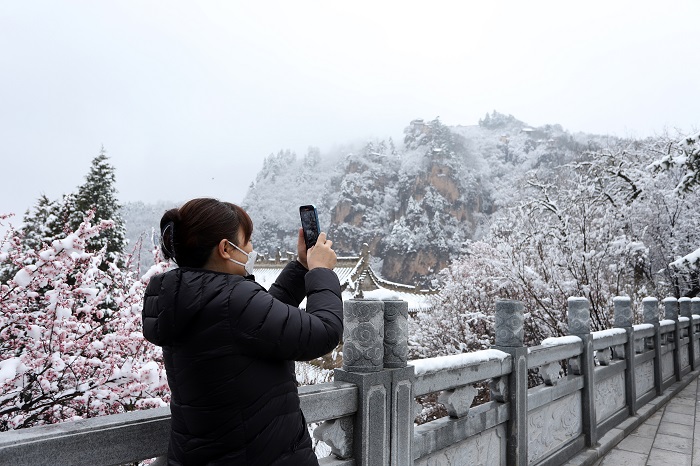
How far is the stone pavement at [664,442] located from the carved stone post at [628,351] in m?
0.32

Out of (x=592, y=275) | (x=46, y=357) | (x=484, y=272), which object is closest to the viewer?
(x=46, y=357)

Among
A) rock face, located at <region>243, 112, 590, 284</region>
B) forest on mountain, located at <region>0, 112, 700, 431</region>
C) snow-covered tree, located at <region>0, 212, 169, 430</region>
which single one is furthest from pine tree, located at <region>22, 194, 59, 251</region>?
rock face, located at <region>243, 112, 590, 284</region>

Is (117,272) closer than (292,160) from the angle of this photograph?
Yes

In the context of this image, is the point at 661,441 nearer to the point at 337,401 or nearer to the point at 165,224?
the point at 337,401

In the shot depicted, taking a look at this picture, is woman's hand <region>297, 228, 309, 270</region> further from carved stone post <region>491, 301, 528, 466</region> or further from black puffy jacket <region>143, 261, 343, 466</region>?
carved stone post <region>491, 301, 528, 466</region>

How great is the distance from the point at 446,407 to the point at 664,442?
3982 millimetres

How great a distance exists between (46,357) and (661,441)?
661 centimetres

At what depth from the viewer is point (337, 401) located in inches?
92.8

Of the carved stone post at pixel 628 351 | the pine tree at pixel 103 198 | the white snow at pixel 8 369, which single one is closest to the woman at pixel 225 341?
the white snow at pixel 8 369

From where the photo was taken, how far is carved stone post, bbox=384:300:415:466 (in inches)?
102

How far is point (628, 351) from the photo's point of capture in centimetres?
655

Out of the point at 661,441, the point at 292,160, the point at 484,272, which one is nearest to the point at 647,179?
the point at 484,272

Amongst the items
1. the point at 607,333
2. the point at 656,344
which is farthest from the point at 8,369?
the point at 656,344

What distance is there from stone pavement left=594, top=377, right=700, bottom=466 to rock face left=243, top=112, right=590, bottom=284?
4989 centimetres
